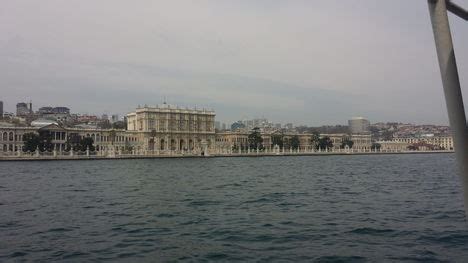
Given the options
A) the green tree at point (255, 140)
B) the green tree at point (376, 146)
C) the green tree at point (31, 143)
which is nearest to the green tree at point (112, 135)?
the green tree at point (31, 143)

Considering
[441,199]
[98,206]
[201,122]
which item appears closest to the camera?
[98,206]

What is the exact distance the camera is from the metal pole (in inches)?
89.0

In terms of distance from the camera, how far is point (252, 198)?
67.4ft

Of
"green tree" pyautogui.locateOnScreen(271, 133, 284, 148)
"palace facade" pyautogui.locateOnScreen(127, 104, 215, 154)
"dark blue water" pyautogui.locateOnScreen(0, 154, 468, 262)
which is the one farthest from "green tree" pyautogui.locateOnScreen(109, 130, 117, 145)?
"dark blue water" pyautogui.locateOnScreen(0, 154, 468, 262)

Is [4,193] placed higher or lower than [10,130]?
lower

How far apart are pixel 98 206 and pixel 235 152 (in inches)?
4085

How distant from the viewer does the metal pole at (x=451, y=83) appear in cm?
226

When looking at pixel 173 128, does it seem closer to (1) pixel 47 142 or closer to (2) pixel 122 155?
(2) pixel 122 155

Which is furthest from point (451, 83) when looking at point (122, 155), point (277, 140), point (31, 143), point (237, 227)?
point (277, 140)

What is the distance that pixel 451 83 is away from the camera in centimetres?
230

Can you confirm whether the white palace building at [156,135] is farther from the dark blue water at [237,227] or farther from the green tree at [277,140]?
the dark blue water at [237,227]

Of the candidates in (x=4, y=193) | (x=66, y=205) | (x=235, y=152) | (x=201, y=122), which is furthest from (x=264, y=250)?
(x=201, y=122)

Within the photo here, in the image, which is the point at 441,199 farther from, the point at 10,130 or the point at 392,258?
the point at 10,130

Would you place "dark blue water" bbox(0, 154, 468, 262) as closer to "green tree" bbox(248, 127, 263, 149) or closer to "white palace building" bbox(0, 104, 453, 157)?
"white palace building" bbox(0, 104, 453, 157)
